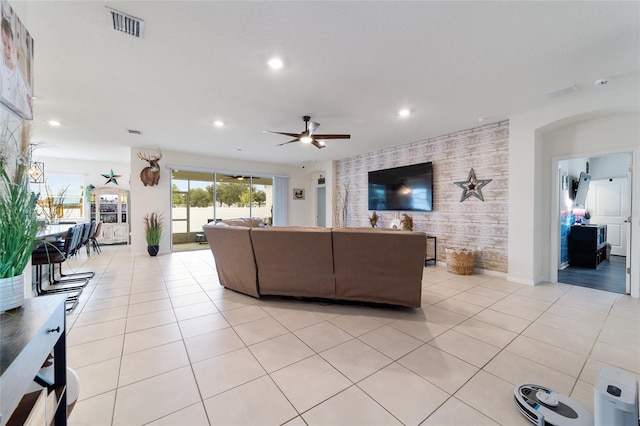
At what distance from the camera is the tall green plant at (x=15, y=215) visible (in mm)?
1115

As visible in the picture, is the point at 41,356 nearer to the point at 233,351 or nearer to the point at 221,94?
the point at 233,351

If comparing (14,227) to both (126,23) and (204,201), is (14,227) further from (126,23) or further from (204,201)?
(204,201)

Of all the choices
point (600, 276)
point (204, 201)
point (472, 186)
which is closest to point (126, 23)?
point (472, 186)

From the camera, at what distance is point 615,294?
349 cm

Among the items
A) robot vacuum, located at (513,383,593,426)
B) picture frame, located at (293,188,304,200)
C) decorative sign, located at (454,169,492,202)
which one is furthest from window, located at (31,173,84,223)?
robot vacuum, located at (513,383,593,426)

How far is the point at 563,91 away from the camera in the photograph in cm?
326

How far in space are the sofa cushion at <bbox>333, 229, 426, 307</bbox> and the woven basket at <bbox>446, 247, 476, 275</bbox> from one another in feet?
7.26

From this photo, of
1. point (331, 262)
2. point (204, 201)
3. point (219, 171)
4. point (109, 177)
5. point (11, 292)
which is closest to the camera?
point (11, 292)

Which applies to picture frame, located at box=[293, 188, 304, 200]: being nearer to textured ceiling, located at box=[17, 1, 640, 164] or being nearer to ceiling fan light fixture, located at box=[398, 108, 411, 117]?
textured ceiling, located at box=[17, 1, 640, 164]

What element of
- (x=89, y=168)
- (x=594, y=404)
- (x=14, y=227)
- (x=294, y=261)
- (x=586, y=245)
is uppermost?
(x=89, y=168)

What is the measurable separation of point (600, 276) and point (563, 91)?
3.37 metres

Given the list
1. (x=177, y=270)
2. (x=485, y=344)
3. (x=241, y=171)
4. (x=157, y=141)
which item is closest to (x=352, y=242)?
(x=485, y=344)

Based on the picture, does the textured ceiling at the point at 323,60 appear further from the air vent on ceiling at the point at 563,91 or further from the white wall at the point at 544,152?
the white wall at the point at 544,152

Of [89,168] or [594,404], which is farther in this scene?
[89,168]
